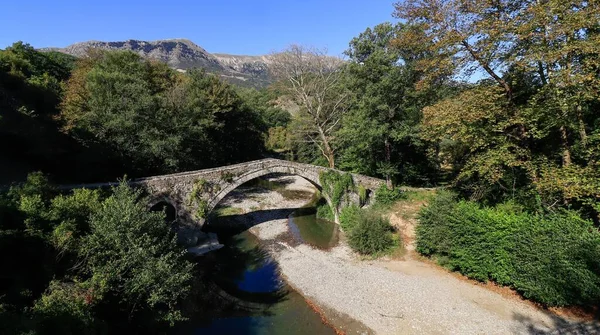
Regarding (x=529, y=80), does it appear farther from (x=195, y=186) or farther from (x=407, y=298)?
(x=195, y=186)

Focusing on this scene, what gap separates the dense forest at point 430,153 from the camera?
34.2ft

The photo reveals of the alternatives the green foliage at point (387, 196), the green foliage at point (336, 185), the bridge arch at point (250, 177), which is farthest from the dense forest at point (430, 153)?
the bridge arch at point (250, 177)

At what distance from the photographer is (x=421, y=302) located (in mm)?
13531

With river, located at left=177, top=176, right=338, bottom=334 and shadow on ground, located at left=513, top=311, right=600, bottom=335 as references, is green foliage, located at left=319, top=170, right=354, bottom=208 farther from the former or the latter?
shadow on ground, located at left=513, top=311, right=600, bottom=335

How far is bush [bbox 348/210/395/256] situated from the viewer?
18422 mm

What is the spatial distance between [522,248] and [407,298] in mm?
5035

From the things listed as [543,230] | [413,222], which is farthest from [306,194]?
[543,230]

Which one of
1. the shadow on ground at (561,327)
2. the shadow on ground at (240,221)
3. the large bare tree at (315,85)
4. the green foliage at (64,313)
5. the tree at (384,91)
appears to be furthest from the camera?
the large bare tree at (315,85)

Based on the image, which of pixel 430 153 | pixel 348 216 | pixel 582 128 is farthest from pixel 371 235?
pixel 582 128

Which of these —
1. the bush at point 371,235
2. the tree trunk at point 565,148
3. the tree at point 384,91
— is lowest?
the bush at point 371,235

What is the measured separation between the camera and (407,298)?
13.9 metres

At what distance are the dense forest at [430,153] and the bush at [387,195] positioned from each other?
1.31m

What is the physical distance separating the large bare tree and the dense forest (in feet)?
20.1

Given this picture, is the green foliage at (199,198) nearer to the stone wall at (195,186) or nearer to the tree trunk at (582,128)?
the stone wall at (195,186)
